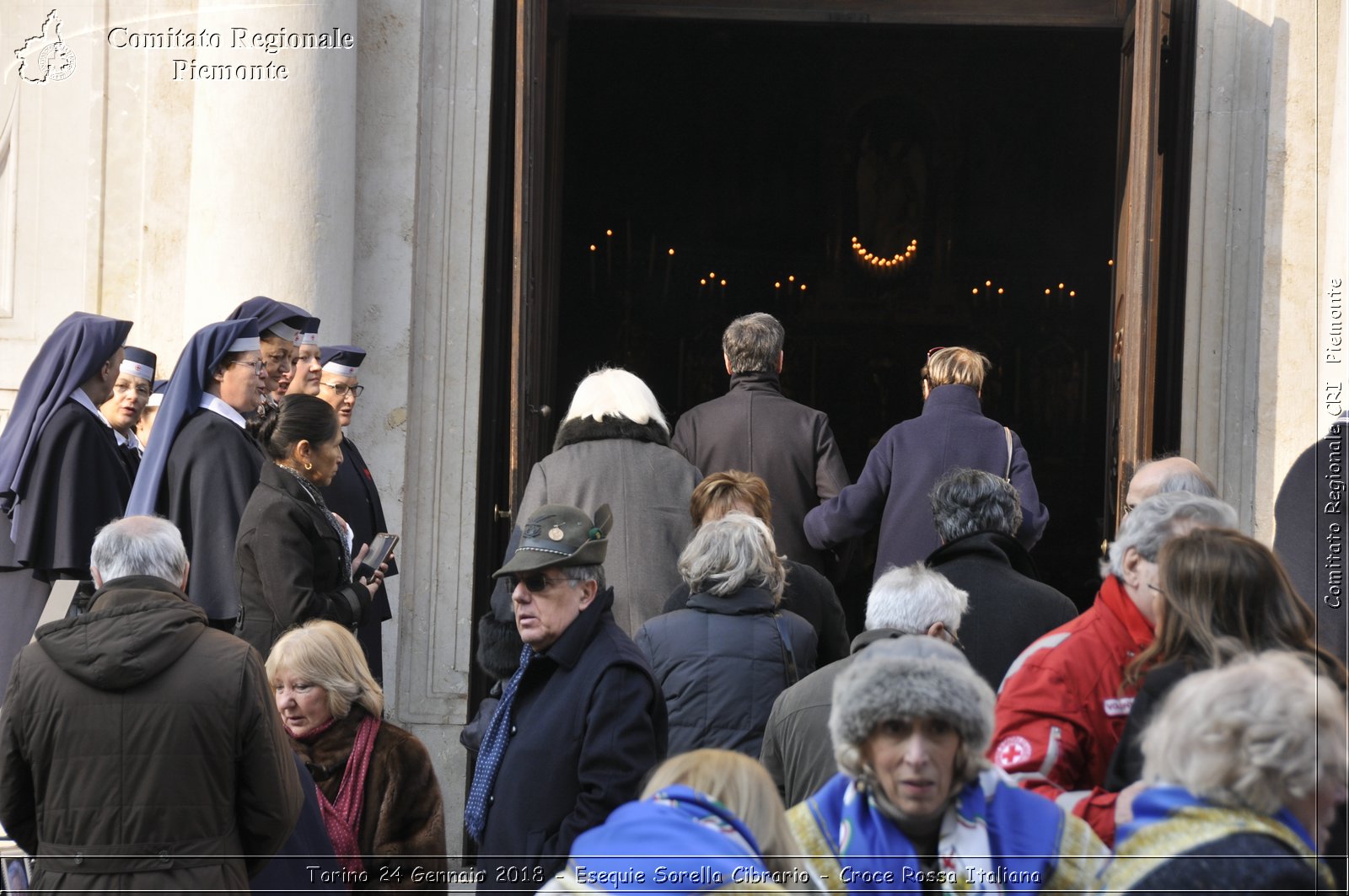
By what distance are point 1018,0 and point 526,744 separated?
565 centimetres

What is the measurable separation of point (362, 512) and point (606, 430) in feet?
3.70

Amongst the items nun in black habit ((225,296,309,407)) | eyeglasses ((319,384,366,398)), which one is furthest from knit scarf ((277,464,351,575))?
eyeglasses ((319,384,366,398))

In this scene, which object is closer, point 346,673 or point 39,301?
point 346,673

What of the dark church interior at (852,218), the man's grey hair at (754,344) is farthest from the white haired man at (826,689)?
the dark church interior at (852,218)

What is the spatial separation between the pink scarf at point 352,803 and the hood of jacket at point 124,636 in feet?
1.80

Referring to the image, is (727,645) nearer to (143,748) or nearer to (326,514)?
(326,514)

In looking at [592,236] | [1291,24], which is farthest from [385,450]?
[592,236]

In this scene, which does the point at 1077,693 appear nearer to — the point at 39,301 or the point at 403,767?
the point at 403,767

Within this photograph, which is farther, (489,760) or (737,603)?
(737,603)

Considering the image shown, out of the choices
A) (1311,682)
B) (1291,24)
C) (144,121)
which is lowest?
(1311,682)

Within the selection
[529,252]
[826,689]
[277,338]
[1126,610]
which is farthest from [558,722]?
[529,252]

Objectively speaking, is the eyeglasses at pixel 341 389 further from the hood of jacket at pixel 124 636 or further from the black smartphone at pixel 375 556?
the hood of jacket at pixel 124 636

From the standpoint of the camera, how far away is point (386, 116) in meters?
7.23

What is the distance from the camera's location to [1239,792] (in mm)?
2402
